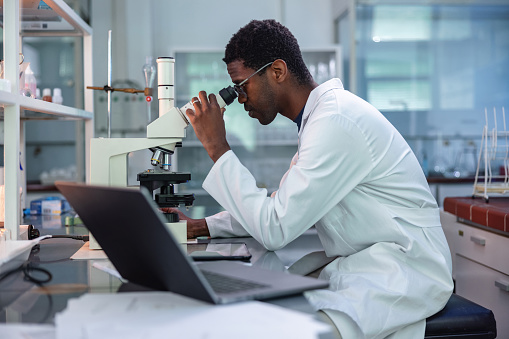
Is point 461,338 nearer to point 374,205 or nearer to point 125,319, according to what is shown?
point 374,205

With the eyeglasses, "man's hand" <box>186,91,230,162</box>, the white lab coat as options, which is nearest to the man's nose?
the eyeglasses

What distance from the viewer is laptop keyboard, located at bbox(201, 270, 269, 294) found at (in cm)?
88

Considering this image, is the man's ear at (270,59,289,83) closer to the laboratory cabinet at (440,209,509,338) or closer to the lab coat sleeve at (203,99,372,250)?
the lab coat sleeve at (203,99,372,250)

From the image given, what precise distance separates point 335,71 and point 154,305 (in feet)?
12.6

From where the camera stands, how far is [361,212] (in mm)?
1348

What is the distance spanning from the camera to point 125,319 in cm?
74

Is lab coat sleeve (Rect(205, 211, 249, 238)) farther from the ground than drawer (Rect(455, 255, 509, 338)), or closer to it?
farther from the ground

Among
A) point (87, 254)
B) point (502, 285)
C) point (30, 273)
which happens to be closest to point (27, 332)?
point (30, 273)

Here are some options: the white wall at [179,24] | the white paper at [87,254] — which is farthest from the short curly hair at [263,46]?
the white wall at [179,24]

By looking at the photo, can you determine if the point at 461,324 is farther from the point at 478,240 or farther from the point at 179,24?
the point at 179,24

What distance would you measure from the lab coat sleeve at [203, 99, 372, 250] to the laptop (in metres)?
0.23

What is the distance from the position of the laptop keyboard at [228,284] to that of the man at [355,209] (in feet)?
0.80

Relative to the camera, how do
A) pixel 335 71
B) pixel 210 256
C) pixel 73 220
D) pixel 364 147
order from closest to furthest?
pixel 210 256, pixel 364 147, pixel 73 220, pixel 335 71

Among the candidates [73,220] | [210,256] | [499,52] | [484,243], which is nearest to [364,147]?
[210,256]
